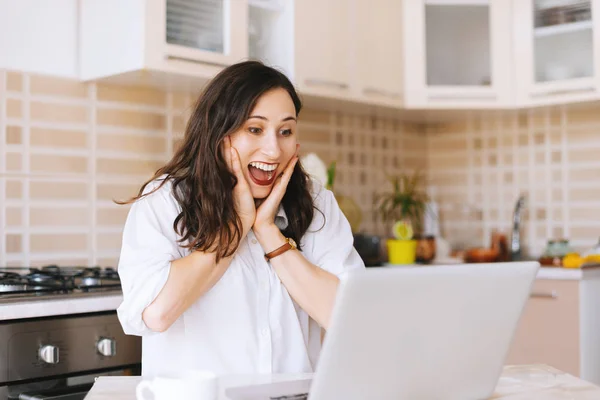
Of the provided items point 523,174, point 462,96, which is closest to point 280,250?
point 462,96

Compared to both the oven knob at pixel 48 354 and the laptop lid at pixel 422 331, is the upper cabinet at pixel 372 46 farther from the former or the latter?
the laptop lid at pixel 422 331

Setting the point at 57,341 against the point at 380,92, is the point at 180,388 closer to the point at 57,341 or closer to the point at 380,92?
the point at 57,341

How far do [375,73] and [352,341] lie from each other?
2292 millimetres

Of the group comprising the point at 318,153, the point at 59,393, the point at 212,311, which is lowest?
the point at 59,393

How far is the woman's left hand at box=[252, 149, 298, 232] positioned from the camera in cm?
161

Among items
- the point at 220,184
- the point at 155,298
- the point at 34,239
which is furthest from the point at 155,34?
the point at 155,298

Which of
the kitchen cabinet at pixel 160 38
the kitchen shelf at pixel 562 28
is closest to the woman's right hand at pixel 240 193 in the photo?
the kitchen cabinet at pixel 160 38

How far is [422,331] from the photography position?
3.28ft

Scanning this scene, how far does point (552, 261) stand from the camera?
10.2 feet

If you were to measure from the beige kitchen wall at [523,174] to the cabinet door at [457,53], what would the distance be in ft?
Answer: 0.77

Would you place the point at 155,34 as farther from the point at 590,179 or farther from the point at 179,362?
the point at 590,179

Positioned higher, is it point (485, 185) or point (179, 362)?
point (485, 185)

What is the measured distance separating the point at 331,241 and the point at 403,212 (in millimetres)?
1691

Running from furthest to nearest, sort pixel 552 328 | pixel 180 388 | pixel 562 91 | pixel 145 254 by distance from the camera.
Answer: pixel 562 91
pixel 552 328
pixel 145 254
pixel 180 388
